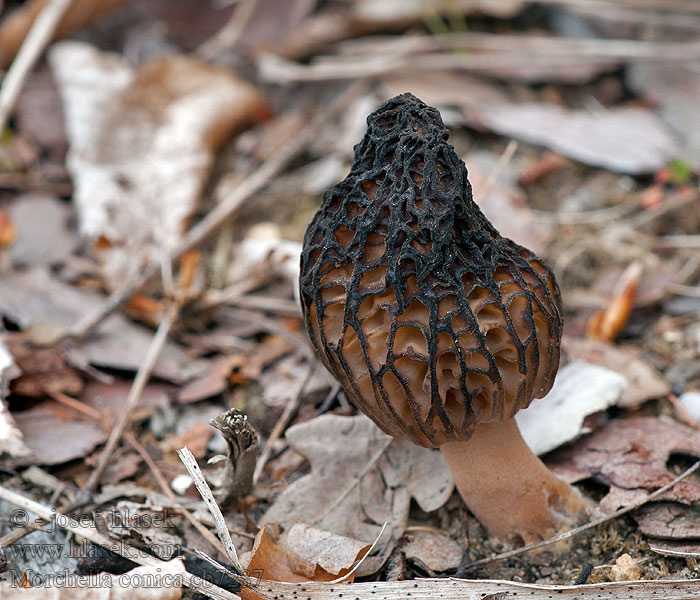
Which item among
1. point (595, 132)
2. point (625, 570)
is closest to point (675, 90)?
point (595, 132)

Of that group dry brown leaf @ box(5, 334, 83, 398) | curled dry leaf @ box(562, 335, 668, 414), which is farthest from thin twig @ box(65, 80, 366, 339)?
curled dry leaf @ box(562, 335, 668, 414)

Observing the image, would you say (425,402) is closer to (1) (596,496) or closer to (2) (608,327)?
(1) (596,496)

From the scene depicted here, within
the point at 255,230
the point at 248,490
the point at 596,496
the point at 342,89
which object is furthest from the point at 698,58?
the point at 248,490

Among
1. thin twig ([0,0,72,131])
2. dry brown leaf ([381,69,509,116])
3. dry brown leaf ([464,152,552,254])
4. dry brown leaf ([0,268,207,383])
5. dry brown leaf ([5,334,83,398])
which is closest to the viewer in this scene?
dry brown leaf ([5,334,83,398])

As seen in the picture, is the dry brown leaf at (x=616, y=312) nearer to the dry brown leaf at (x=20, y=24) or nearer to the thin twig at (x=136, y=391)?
the thin twig at (x=136, y=391)

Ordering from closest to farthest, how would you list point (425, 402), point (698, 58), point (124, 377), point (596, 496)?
point (425, 402) < point (596, 496) < point (124, 377) < point (698, 58)

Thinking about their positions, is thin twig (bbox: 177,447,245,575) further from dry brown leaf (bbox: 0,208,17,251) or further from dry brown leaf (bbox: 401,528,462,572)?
dry brown leaf (bbox: 0,208,17,251)
